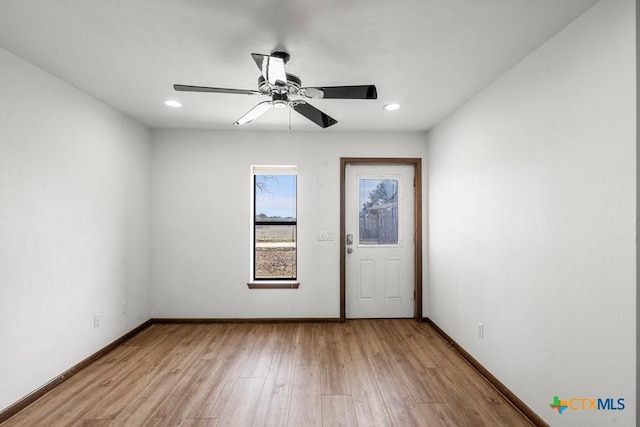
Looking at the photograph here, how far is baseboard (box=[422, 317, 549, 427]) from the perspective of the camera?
6.39 ft

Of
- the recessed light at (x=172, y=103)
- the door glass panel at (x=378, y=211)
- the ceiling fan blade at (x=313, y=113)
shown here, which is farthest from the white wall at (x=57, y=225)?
the door glass panel at (x=378, y=211)

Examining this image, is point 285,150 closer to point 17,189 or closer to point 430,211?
point 430,211

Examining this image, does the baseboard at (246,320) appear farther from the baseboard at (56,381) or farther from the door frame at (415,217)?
the baseboard at (56,381)

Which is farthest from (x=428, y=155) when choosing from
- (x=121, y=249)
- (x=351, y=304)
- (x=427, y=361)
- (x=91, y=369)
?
(x=91, y=369)

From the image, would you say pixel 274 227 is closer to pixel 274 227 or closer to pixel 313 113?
pixel 274 227

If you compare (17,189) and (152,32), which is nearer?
(152,32)

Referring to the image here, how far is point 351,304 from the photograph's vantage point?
393cm

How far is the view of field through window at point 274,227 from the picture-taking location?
13.3 ft

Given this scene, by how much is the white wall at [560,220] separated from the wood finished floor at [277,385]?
0.46 m

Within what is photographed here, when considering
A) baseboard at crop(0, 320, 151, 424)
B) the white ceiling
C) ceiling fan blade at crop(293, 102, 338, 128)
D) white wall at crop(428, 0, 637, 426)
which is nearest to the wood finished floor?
baseboard at crop(0, 320, 151, 424)

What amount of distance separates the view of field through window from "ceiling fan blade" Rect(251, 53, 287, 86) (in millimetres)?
2324

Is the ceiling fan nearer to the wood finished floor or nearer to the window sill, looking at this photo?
the wood finished floor

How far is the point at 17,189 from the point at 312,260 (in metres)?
2.80

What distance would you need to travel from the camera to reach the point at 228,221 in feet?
12.5
